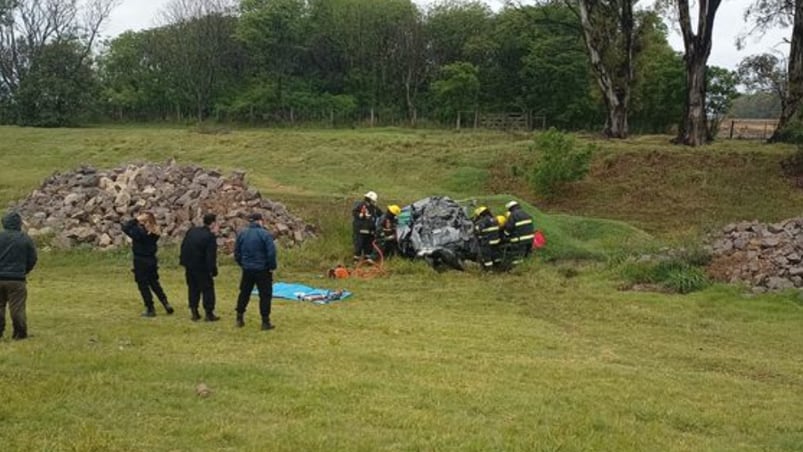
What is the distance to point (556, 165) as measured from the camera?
1212 inches

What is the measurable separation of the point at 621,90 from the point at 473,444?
36588 millimetres

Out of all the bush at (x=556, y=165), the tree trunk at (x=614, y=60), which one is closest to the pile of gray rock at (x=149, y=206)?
the bush at (x=556, y=165)

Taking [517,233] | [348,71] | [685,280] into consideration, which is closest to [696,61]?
[517,233]

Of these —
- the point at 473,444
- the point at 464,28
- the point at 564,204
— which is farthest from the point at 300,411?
the point at 464,28

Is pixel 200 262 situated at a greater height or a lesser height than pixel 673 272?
greater

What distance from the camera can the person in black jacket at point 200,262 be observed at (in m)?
13.0

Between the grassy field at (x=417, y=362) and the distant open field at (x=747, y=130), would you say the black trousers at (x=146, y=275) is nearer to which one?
the grassy field at (x=417, y=362)

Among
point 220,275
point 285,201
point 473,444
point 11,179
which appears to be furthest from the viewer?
point 11,179

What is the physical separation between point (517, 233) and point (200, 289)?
9754mm

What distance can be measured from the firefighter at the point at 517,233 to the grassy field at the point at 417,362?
26.4 inches

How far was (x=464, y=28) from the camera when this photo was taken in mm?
69000

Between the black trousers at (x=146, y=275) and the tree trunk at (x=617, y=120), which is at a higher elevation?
the tree trunk at (x=617, y=120)

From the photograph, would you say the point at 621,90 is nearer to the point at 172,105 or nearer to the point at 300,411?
the point at 300,411

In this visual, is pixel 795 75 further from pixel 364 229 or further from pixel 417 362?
pixel 417 362
